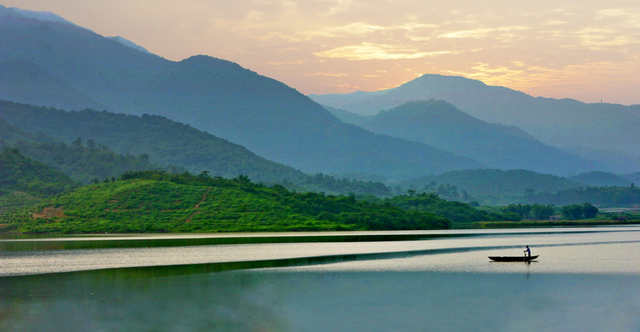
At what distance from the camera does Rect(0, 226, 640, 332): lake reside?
37.3m

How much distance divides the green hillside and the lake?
3106 inches

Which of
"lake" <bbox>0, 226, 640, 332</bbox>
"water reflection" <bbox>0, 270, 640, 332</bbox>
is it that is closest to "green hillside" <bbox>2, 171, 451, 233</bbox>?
"lake" <bbox>0, 226, 640, 332</bbox>

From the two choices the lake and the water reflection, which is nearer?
the water reflection

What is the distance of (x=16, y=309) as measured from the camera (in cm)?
4288

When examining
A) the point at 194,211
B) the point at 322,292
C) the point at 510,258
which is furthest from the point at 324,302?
the point at 194,211

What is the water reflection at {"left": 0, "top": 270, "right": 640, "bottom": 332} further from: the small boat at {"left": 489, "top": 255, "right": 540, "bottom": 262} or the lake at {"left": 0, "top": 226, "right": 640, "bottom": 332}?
the small boat at {"left": 489, "top": 255, "right": 540, "bottom": 262}

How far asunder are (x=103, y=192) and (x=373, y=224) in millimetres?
82957

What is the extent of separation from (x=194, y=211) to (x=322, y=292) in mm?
127117

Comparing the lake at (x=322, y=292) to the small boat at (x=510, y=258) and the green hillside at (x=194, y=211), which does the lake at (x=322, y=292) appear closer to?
the small boat at (x=510, y=258)

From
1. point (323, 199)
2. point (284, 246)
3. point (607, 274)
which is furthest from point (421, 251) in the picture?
point (323, 199)

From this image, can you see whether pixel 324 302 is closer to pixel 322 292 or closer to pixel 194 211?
pixel 322 292

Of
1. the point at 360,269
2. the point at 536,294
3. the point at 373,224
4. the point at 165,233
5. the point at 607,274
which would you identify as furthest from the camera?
the point at 373,224

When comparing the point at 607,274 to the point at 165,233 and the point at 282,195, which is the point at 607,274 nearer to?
the point at 165,233

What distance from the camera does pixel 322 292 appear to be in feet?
161
